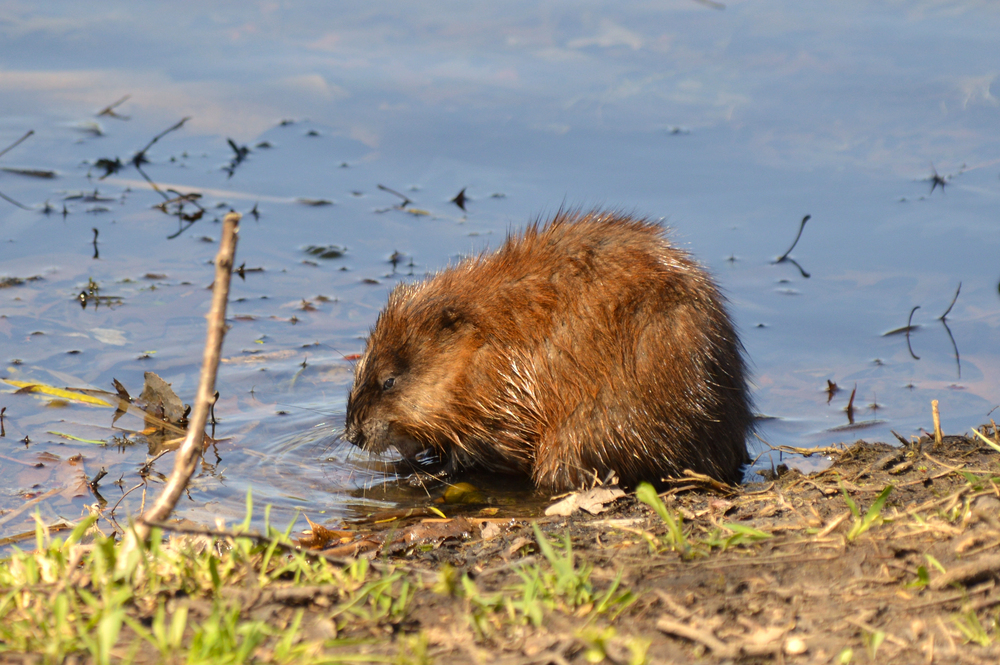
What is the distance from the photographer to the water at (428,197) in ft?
19.4

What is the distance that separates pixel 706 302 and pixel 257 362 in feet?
9.61

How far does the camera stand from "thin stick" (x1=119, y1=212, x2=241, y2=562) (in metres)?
2.78

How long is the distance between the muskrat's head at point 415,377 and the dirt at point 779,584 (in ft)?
4.32

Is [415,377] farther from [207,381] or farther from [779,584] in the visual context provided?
[779,584]

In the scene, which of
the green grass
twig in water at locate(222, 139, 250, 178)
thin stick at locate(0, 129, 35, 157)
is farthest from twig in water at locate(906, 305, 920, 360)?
thin stick at locate(0, 129, 35, 157)

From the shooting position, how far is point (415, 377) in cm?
541

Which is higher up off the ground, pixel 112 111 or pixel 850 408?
pixel 112 111

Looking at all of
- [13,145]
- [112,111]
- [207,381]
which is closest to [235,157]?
[112,111]

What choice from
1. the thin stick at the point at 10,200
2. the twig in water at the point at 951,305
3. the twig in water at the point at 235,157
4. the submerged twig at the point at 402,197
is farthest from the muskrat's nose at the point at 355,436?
the thin stick at the point at 10,200

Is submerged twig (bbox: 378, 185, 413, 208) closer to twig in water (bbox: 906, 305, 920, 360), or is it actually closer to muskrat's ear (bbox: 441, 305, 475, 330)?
muskrat's ear (bbox: 441, 305, 475, 330)

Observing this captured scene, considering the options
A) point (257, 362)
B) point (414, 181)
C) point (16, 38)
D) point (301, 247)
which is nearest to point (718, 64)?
point (414, 181)

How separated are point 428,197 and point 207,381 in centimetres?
579

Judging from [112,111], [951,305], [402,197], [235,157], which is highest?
[112,111]

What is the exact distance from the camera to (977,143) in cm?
897
